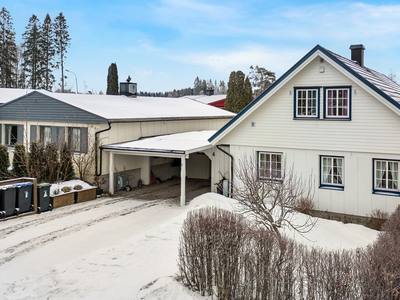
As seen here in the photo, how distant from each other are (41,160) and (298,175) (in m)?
10.6

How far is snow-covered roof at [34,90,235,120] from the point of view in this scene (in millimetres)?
18000

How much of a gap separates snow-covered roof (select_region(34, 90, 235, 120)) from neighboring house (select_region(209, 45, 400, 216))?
6415 millimetres

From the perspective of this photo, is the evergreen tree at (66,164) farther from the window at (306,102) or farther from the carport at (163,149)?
the window at (306,102)

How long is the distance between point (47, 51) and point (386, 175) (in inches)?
1893

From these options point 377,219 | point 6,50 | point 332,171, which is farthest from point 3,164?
point 6,50

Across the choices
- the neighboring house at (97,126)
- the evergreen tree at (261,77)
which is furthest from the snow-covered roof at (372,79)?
the evergreen tree at (261,77)

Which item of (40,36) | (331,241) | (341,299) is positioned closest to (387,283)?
(341,299)

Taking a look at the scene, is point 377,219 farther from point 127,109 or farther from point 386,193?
point 127,109

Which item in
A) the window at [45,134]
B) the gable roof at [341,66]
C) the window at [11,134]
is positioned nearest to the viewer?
the gable roof at [341,66]

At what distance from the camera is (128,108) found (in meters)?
21.0

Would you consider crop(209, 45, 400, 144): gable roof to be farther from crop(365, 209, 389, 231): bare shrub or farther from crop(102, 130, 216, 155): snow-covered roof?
crop(365, 209, 389, 231): bare shrub

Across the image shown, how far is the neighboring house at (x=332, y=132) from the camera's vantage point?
41.6ft

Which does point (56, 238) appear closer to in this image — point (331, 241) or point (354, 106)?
point (331, 241)

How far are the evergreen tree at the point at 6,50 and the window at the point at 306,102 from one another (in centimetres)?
4237
